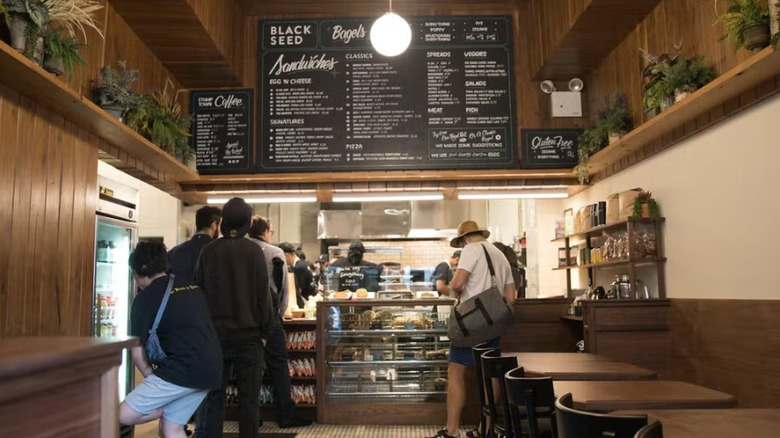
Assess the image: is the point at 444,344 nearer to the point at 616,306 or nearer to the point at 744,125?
the point at 616,306

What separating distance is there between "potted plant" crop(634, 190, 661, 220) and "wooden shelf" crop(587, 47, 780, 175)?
18.2 inches

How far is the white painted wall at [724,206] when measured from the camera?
3.46 m

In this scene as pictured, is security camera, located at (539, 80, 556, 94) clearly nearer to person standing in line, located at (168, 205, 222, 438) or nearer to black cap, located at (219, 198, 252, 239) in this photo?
person standing in line, located at (168, 205, 222, 438)

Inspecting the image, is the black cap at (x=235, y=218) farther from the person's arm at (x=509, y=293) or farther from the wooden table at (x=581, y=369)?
the person's arm at (x=509, y=293)

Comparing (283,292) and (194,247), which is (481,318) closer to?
A: (283,292)

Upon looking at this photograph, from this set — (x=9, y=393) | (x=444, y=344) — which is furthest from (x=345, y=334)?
(x=9, y=393)

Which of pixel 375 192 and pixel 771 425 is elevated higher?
pixel 375 192

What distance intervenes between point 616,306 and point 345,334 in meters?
2.18

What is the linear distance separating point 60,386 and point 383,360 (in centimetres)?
416

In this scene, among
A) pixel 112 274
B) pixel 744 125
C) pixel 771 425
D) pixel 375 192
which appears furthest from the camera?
pixel 375 192

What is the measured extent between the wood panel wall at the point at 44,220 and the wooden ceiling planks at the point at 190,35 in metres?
1.16

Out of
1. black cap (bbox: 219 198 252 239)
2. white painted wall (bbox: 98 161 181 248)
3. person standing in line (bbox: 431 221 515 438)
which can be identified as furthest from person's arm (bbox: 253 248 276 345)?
white painted wall (bbox: 98 161 181 248)

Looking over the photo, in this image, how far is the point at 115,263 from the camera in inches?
198

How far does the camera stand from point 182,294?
280cm
